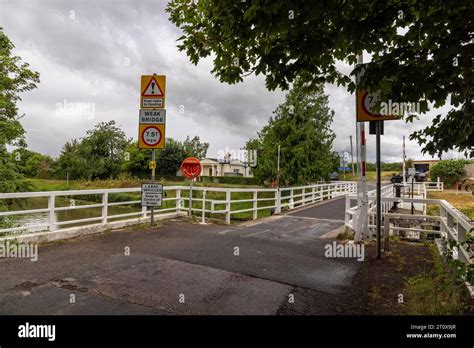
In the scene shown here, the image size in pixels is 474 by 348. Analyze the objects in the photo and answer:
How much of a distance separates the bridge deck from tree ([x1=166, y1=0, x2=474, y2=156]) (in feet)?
8.08

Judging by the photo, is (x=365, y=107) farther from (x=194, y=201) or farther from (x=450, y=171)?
(x=450, y=171)

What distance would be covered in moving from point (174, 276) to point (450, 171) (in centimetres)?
4281

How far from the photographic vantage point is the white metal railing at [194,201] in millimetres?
6566

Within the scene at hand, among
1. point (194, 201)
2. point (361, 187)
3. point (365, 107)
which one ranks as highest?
point (365, 107)

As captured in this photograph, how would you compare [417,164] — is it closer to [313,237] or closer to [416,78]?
[313,237]

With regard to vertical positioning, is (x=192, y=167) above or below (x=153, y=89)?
below

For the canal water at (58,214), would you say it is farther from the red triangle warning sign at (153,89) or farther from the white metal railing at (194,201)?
the red triangle warning sign at (153,89)

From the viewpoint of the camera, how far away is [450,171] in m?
38.2

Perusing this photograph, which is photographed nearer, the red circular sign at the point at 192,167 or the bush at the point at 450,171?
the red circular sign at the point at 192,167

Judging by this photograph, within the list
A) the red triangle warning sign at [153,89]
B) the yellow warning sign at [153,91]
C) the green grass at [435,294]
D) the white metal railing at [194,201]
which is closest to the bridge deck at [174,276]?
the white metal railing at [194,201]

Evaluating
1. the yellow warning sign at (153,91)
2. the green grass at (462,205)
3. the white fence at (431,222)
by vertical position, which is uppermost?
the yellow warning sign at (153,91)

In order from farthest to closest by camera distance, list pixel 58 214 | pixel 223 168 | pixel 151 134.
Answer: pixel 223 168 → pixel 58 214 → pixel 151 134

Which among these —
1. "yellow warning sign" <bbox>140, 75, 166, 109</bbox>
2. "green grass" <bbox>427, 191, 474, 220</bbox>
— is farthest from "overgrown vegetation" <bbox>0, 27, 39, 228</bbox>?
"green grass" <bbox>427, 191, 474, 220</bbox>

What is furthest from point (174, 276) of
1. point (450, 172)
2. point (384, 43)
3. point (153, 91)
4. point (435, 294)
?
point (450, 172)
